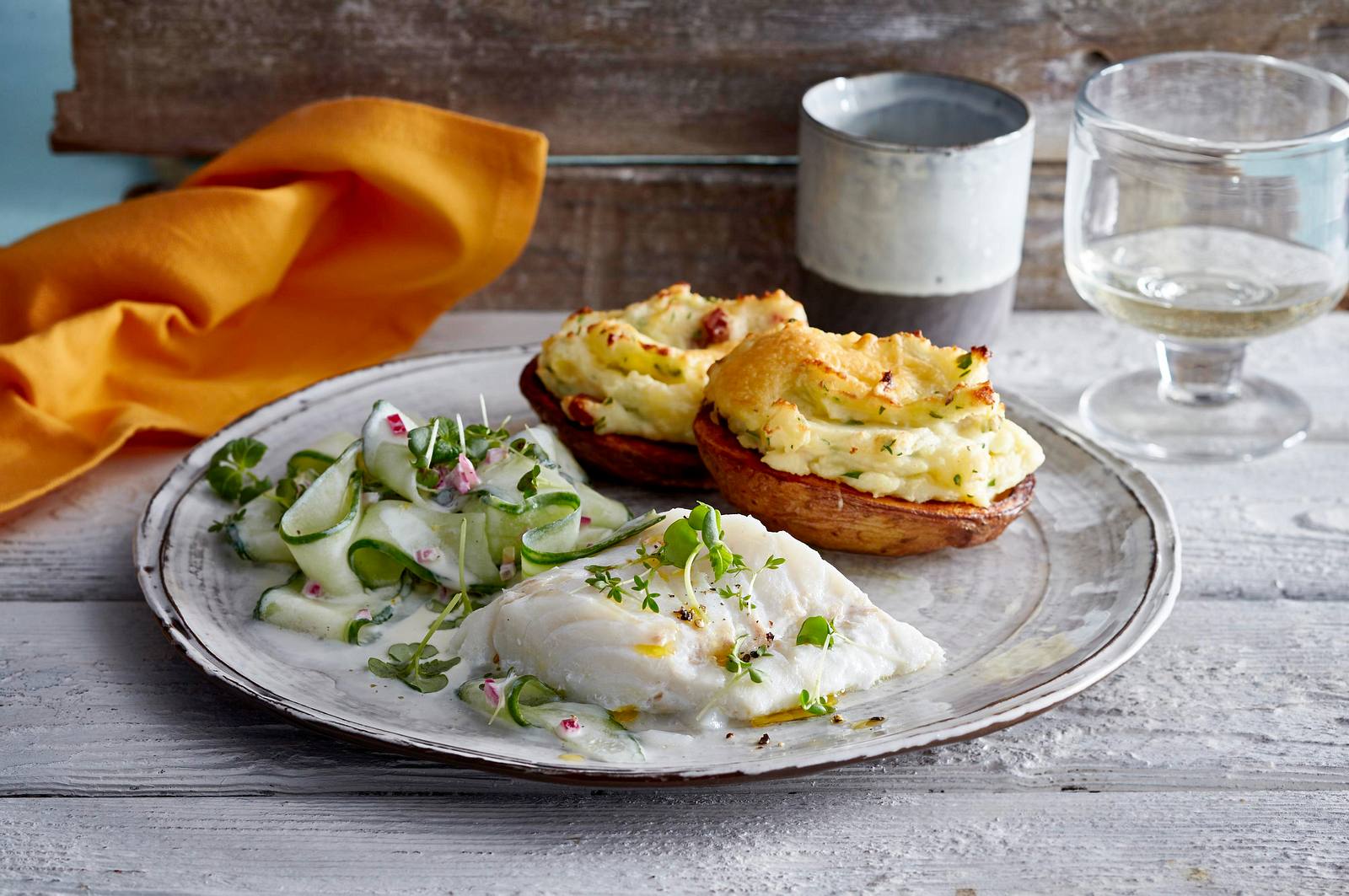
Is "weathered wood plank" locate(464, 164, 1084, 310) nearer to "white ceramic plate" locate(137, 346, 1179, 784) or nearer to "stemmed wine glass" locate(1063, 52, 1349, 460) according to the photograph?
"stemmed wine glass" locate(1063, 52, 1349, 460)

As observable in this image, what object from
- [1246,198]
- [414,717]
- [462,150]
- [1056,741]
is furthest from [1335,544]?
[462,150]

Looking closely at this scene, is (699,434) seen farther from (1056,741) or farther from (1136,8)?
(1136,8)

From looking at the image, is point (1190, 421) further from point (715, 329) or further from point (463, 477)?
point (463, 477)

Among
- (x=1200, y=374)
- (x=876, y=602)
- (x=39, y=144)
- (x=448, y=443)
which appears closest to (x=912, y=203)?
(x=1200, y=374)

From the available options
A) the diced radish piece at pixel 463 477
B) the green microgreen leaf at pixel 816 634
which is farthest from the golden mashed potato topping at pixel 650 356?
the green microgreen leaf at pixel 816 634

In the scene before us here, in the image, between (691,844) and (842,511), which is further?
(842,511)

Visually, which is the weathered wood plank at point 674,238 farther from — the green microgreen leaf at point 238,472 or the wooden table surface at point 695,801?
the wooden table surface at point 695,801
